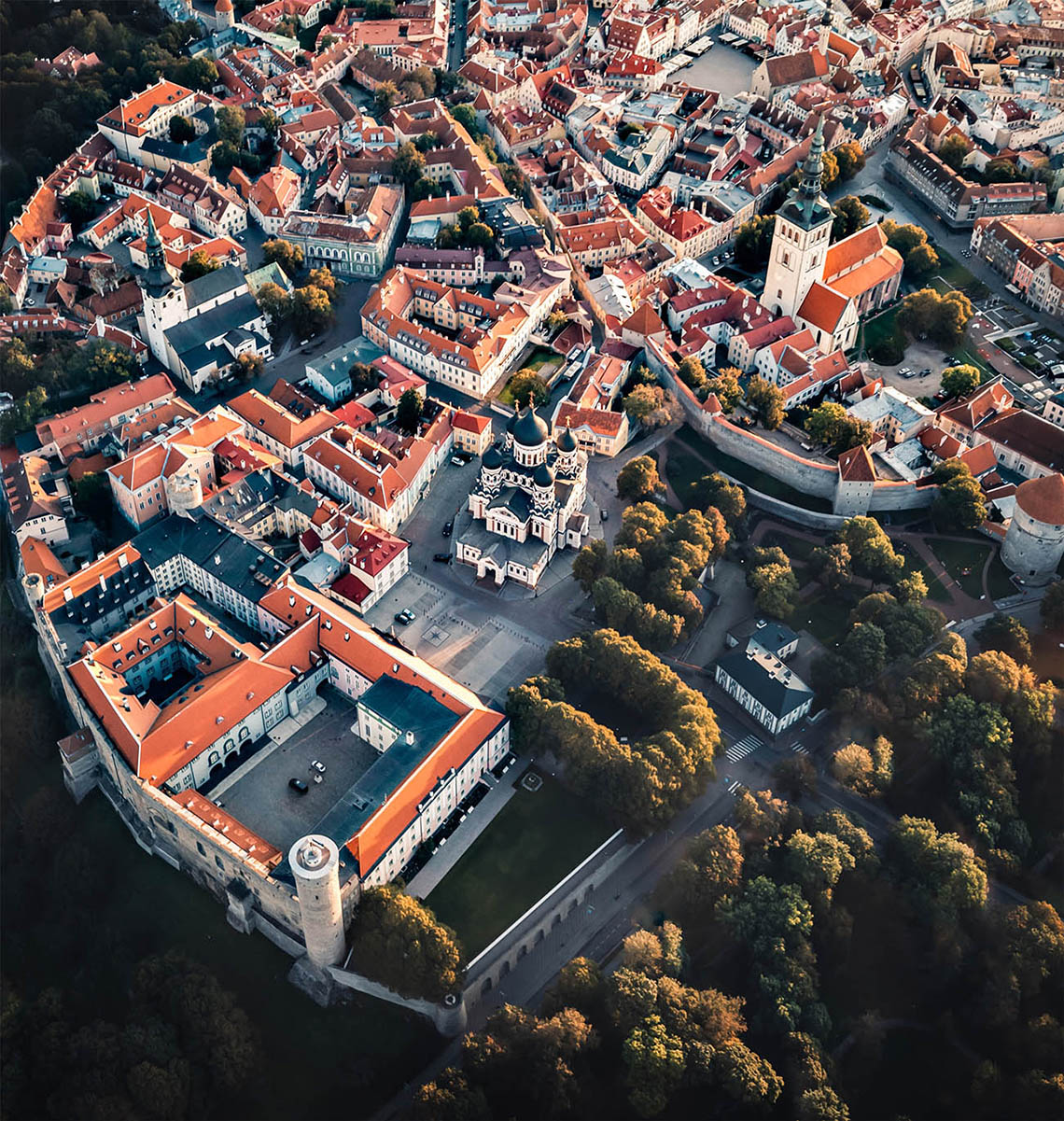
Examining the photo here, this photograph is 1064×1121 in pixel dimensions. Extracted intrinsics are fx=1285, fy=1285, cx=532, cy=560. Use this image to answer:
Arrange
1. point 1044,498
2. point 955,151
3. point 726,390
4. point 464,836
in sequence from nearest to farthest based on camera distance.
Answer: point 464,836
point 1044,498
point 726,390
point 955,151

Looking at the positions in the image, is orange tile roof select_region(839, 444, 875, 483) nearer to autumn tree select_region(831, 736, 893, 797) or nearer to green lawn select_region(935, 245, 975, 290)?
autumn tree select_region(831, 736, 893, 797)

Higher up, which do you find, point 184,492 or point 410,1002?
point 184,492

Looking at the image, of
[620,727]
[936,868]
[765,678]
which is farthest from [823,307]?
[936,868]

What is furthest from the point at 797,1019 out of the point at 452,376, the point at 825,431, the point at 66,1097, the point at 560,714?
the point at 452,376

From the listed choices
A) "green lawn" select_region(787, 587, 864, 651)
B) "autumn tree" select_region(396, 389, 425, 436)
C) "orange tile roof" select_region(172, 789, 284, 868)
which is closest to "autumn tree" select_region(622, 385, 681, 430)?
"autumn tree" select_region(396, 389, 425, 436)

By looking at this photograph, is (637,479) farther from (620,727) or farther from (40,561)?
(40,561)

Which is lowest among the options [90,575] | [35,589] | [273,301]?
[35,589]
